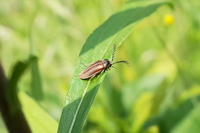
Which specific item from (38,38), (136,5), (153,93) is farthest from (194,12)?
(38,38)

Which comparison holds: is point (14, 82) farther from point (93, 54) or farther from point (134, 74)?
point (134, 74)

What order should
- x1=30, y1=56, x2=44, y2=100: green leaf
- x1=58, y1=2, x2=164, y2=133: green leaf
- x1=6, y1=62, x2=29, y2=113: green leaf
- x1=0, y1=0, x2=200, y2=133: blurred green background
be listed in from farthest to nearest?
x1=0, y1=0, x2=200, y2=133: blurred green background → x1=30, y1=56, x2=44, y2=100: green leaf → x1=6, y1=62, x2=29, y2=113: green leaf → x1=58, y1=2, x2=164, y2=133: green leaf

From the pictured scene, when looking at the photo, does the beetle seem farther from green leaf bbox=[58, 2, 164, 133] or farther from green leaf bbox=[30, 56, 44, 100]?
green leaf bbox=[30, 56, 44, 100]

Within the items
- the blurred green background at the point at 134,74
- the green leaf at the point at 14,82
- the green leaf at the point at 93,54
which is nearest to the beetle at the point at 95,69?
the green leaf at the point at 93,54

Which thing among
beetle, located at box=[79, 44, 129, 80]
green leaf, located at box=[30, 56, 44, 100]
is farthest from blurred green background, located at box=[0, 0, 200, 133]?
beetle, located at box=[79, 44, 129, 80]

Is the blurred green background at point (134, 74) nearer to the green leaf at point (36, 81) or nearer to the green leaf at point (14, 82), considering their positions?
the green leaf at point (36, 81)

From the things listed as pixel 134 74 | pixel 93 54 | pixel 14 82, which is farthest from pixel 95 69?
pixel 134 74
